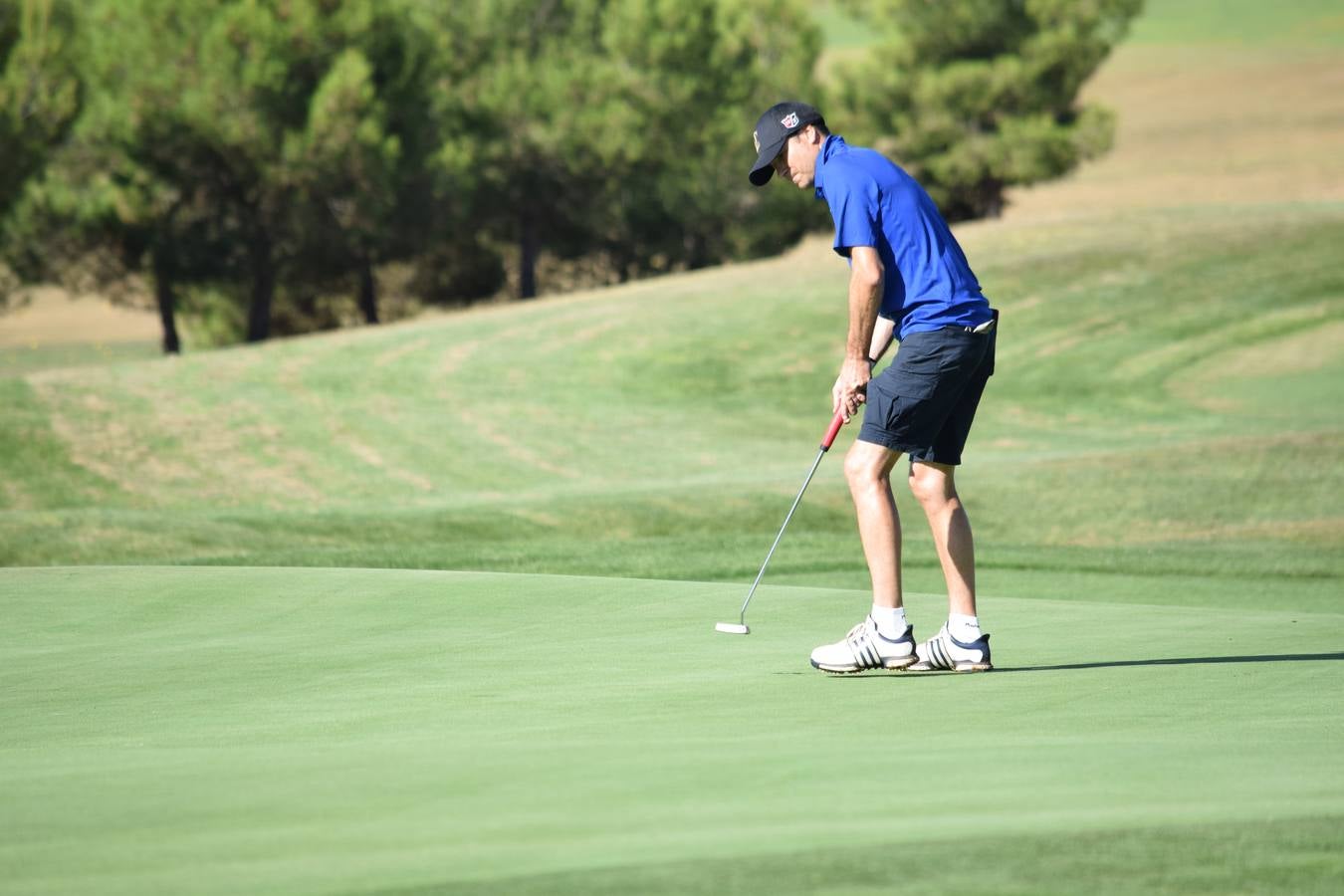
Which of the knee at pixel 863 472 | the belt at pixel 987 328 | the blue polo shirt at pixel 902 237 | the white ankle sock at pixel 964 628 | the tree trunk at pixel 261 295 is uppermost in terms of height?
the tree trunk at pixel 261 295

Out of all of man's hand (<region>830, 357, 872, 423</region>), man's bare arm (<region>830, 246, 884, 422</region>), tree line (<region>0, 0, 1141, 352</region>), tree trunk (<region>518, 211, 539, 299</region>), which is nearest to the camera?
man's bare arm (<region>830, 246, 884, 422</region>)

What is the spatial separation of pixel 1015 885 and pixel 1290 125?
260 ft

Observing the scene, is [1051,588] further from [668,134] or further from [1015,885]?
[668,134]

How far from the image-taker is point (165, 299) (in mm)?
40750

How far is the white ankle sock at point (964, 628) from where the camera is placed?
19.0 feet

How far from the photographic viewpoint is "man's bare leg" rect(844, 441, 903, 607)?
5930 mm

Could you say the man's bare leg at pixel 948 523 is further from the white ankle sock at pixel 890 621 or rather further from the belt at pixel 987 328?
the belt at pixel 987 328

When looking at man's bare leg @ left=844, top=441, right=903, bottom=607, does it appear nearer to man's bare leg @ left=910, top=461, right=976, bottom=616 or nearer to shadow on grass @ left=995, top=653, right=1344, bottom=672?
man's bare leg @ left=910, top=461, right=976, bottom=616

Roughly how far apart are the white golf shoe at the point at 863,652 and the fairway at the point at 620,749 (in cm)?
8

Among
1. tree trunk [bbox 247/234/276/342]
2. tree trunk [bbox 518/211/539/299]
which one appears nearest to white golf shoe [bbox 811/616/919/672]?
tree trunk [bbox 247/234/276/342]

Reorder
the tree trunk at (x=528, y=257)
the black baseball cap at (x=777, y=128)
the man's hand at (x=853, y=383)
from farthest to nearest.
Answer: the tree trunk at (x=528, y=257)
the black baseball cap at (x=777, y=128)
the man's hand at (x=853, y=383)

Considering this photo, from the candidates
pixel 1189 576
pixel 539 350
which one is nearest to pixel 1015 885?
pixel 1189 576

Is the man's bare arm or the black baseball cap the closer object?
the man's bare arm

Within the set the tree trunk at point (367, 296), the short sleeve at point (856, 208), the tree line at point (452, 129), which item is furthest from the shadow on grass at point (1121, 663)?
the tree trunk at point (367, 296)
